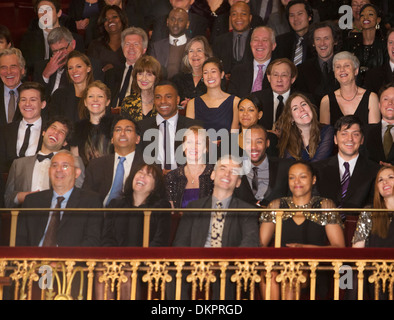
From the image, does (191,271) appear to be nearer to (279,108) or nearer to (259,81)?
(279,108)

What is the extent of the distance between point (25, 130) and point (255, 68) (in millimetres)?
2027

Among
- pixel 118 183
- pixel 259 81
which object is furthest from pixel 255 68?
pixel 118 183

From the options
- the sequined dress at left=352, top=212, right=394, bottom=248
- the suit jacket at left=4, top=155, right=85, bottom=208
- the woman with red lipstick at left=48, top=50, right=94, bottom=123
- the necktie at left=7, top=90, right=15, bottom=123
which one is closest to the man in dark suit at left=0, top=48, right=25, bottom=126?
the necktie at left=7, top=90, right=15, bottom=123

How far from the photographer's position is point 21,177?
652 centimetres

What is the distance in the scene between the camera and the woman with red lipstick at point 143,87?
713cm

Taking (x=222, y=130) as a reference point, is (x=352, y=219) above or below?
below

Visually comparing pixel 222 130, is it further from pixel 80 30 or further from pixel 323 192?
pixel 80 30

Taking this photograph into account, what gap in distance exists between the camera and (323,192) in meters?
6.19

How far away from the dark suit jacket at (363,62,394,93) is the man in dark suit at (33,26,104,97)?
2.36m

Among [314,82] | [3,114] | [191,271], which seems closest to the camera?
[191,271]

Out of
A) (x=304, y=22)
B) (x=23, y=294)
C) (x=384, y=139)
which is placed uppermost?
(x=304, y=22)

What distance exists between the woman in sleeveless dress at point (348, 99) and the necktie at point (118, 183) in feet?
5.55

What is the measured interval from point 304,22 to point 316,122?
56.3 inches

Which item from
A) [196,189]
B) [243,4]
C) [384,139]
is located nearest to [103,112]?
[196,189]
